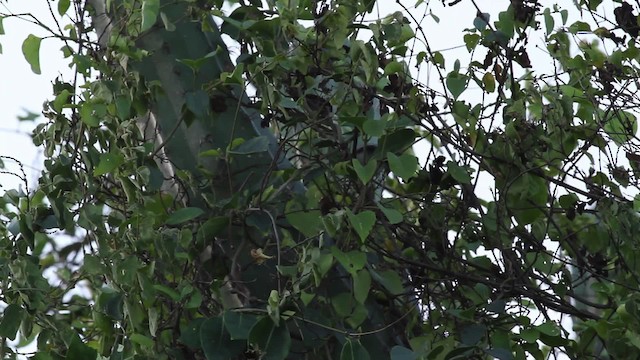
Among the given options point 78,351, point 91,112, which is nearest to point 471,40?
point 91,112

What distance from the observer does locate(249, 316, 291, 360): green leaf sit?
1.34 metres

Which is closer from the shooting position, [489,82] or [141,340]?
[141,340]

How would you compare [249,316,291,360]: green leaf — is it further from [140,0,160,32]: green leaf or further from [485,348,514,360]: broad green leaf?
[140,0,160,32]: green leaf

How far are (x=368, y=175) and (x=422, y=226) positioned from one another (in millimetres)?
350

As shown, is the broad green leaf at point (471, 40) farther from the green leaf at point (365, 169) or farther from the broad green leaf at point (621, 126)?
the green leaf at point (365, 169)

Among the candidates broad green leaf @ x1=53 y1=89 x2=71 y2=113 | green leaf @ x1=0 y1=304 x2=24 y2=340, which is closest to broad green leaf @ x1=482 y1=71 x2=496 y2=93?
broad green leaf @ x1=53 y1=89 x2=71 y2=113

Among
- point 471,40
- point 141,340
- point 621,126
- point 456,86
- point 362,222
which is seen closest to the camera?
point 362,222

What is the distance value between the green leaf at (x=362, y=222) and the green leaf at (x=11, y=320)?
52cm

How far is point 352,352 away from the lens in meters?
1.37

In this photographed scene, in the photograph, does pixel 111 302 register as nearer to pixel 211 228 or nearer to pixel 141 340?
pixel 141 340

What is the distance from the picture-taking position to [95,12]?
5.61ft

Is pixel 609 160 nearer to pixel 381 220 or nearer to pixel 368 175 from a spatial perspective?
pixel 381 220

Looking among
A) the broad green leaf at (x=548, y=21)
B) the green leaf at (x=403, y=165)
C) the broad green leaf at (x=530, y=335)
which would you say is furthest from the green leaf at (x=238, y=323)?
the broad green leaf at (x=548, y=21)

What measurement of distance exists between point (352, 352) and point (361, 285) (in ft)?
0.30
